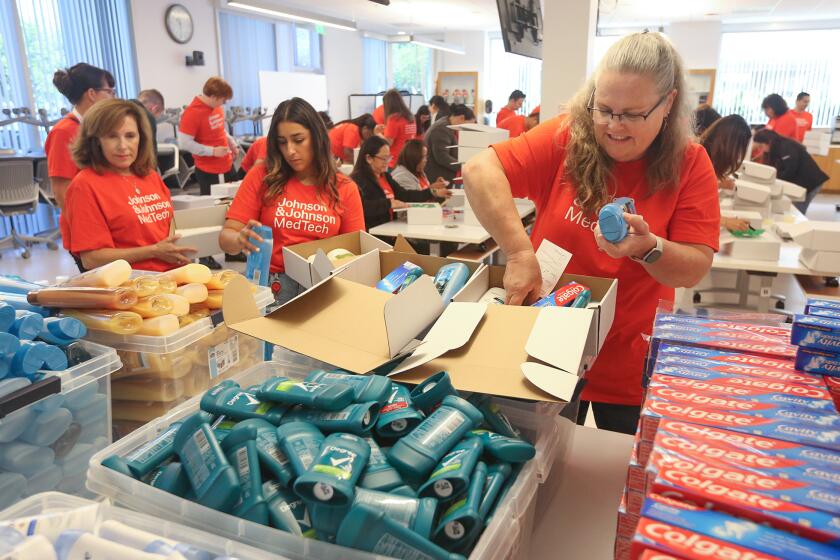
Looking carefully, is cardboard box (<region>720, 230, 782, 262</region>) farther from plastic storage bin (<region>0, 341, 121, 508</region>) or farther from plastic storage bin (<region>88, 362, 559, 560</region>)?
plastic storage bin (<region>0, 341, 121, 508</region>)

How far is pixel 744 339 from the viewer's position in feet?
A: 3.37

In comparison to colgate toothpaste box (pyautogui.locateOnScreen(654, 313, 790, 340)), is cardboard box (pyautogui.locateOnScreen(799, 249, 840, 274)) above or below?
below

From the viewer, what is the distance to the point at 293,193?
2350mm

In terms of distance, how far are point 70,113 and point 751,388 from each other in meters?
3.79

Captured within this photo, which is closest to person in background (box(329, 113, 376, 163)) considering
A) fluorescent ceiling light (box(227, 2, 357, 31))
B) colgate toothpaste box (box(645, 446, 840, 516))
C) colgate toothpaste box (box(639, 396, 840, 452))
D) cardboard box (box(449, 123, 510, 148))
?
fluorescent ceiling light (box(227, 2, 357, 31))

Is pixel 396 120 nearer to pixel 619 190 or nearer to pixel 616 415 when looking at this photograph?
pixel 619 190

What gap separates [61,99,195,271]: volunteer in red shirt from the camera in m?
2.15

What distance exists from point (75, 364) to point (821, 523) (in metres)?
1.34

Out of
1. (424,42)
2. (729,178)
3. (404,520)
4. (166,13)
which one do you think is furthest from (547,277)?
(424,42)

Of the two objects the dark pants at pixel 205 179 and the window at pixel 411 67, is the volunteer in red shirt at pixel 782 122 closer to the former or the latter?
the dark pants at pixel 205 179

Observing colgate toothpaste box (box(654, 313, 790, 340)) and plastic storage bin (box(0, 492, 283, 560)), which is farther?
colgate toothpaste box (box(654, 313, 790, 340))

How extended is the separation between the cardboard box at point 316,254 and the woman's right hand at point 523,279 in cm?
42

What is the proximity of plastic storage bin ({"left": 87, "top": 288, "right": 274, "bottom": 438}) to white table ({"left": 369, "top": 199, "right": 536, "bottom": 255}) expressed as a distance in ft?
8.42

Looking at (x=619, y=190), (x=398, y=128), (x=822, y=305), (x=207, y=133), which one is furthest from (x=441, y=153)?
(x=822, y=305)
